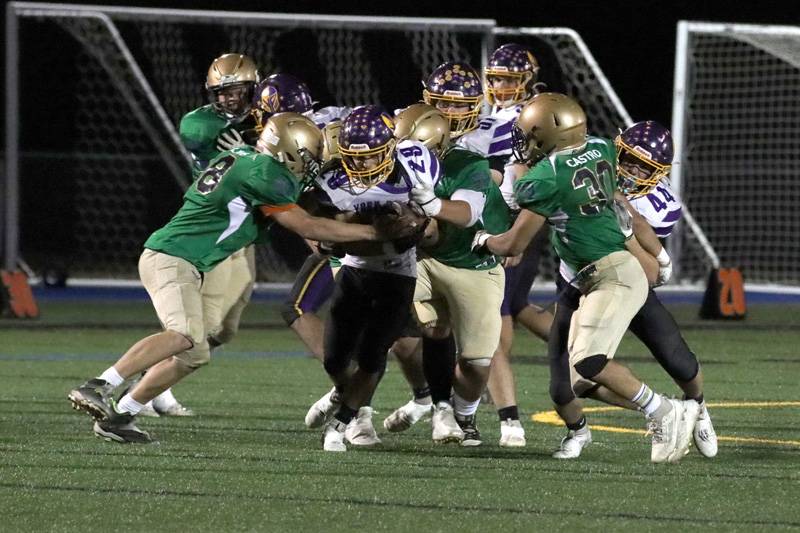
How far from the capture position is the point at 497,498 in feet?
18.3

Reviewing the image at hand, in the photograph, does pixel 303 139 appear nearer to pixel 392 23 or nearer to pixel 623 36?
pixel 392 23

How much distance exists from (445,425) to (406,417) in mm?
313

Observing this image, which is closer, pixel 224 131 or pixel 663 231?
pixel 663 231

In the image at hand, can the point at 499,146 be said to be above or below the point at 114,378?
above

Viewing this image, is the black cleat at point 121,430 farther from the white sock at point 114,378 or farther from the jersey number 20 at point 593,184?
the jersey number 20 at point 593,184

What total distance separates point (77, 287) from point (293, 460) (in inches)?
443

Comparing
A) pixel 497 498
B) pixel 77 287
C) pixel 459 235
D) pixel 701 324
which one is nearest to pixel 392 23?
pixel 701 324

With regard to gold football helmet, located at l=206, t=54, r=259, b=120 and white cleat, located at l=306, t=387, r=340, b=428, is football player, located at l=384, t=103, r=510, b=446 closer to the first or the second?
white cleat, located at l=306, t=387, r=340, b=428

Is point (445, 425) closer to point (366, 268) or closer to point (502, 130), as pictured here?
point (366, 268)

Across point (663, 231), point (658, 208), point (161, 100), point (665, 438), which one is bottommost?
point (161, 100)

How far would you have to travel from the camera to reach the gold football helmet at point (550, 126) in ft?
21.5

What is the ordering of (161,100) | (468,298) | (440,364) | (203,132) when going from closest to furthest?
(468,298) → (440,364) → (203,132) → (161,100)

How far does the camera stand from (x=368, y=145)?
20.6ft

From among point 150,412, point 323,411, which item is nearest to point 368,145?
point 323,411
